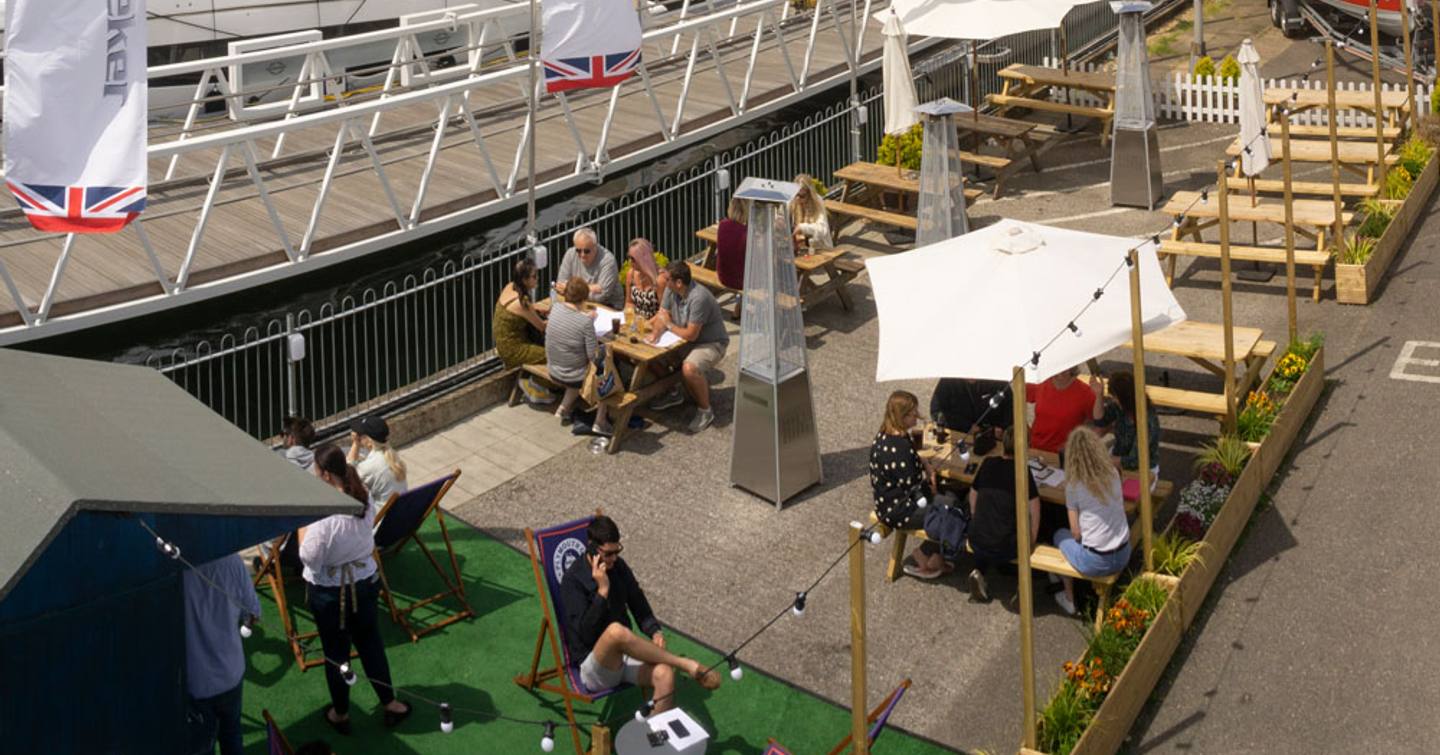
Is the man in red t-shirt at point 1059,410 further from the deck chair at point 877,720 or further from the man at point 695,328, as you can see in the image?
the deck chair at point 877,720

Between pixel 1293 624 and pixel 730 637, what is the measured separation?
3.21 meters

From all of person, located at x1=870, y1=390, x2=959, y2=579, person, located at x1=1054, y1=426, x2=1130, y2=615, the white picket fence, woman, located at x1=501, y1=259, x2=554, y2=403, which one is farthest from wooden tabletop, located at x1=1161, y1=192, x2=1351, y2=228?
woman, located at x1=501, y1=259, x2=554, y2=403

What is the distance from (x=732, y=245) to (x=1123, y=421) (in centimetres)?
413

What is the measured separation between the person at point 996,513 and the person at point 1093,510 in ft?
1.04

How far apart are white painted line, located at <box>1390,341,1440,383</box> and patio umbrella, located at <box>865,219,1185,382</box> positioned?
10.6ft

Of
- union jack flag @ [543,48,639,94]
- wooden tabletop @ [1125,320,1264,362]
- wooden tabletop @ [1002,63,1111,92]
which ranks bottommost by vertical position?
wooden tabletop @ [1125,320,1264,362]

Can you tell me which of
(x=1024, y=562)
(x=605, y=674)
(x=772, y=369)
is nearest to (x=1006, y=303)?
(x=772, y=369)

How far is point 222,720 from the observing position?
27.1 feet

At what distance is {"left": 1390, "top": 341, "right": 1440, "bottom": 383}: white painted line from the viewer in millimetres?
12922

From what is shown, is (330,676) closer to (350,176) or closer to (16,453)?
(16,453)

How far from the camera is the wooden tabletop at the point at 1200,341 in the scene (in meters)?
12.0

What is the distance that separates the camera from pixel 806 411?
11.4m

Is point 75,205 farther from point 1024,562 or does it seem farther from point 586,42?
point 1024,562

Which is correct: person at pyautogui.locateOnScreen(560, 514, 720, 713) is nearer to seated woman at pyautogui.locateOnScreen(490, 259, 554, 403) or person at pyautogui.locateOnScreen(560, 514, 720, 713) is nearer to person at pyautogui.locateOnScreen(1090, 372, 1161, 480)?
person at pyautogui.locateOnScreen(1090, 372, 1161, 480)
